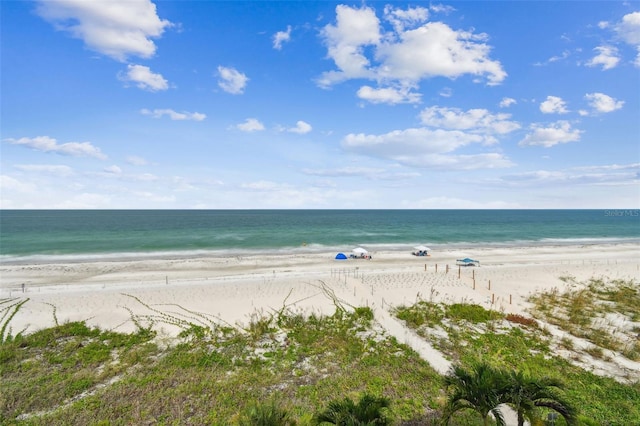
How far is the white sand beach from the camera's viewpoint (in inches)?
704

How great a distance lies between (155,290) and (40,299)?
6.68 meters

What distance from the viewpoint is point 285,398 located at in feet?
31.3

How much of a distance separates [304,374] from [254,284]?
45.1 feet

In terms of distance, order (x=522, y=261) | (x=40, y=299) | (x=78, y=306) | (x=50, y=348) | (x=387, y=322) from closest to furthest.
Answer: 1. (x=50, y=348)
2. (x=387, y=322)
3. (x=78, y=306)
4. (x=40, y=299)
5. (x=522, y=261)

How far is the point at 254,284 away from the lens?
78.8 ft

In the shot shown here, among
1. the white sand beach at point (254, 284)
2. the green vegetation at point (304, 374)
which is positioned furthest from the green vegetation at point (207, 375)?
the white sand beach at point (254, 284)

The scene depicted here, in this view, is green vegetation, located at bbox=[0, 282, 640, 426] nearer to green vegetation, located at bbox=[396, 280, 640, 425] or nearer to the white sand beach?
green vegetation, located at bbox=[396, 280, 640, 425]

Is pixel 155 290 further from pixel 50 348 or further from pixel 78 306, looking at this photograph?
pixel 50 348

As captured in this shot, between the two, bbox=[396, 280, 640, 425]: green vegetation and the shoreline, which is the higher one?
the shoreline

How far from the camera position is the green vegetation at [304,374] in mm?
6496

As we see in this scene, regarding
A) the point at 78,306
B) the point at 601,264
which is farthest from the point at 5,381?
the point at 601,264

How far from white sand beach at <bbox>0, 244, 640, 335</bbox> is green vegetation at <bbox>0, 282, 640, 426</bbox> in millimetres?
1598

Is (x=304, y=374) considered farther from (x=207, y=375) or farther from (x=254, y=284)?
(x=254, y=284)

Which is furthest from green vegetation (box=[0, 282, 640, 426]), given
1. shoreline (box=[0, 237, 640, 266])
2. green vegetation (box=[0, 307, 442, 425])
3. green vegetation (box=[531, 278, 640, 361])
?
shoreline (box=[0, 237, 640, 266])
